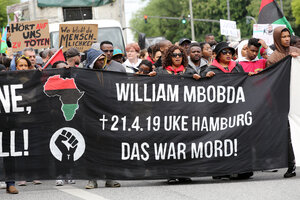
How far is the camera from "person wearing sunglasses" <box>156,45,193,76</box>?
33.6 feet

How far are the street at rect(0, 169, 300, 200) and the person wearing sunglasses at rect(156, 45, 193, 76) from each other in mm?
1466

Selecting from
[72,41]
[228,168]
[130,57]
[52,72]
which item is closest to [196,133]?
[228,168]

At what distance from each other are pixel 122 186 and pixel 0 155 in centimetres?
157

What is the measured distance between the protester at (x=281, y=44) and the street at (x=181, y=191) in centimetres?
157

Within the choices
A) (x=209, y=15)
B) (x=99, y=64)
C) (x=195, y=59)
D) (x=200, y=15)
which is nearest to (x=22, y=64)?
(x=99, y=64)

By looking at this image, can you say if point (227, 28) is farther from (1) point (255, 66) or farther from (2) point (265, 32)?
(1) point (255, 66)

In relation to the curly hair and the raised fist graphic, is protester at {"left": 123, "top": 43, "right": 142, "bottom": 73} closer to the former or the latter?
the curly hair

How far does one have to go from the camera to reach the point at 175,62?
10234 mm

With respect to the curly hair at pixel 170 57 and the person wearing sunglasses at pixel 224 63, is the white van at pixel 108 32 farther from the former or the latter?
the person wearing sunglasses at pixel 224 63

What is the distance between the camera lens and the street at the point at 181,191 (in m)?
8.49

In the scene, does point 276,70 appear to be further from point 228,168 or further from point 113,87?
point 113,87

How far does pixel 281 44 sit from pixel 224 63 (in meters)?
0.81

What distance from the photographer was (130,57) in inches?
537

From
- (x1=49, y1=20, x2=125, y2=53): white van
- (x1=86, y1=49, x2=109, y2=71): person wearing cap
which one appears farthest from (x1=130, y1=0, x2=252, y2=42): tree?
(x1=86, y1=49, x2=109, y2=71): person wearing cap
